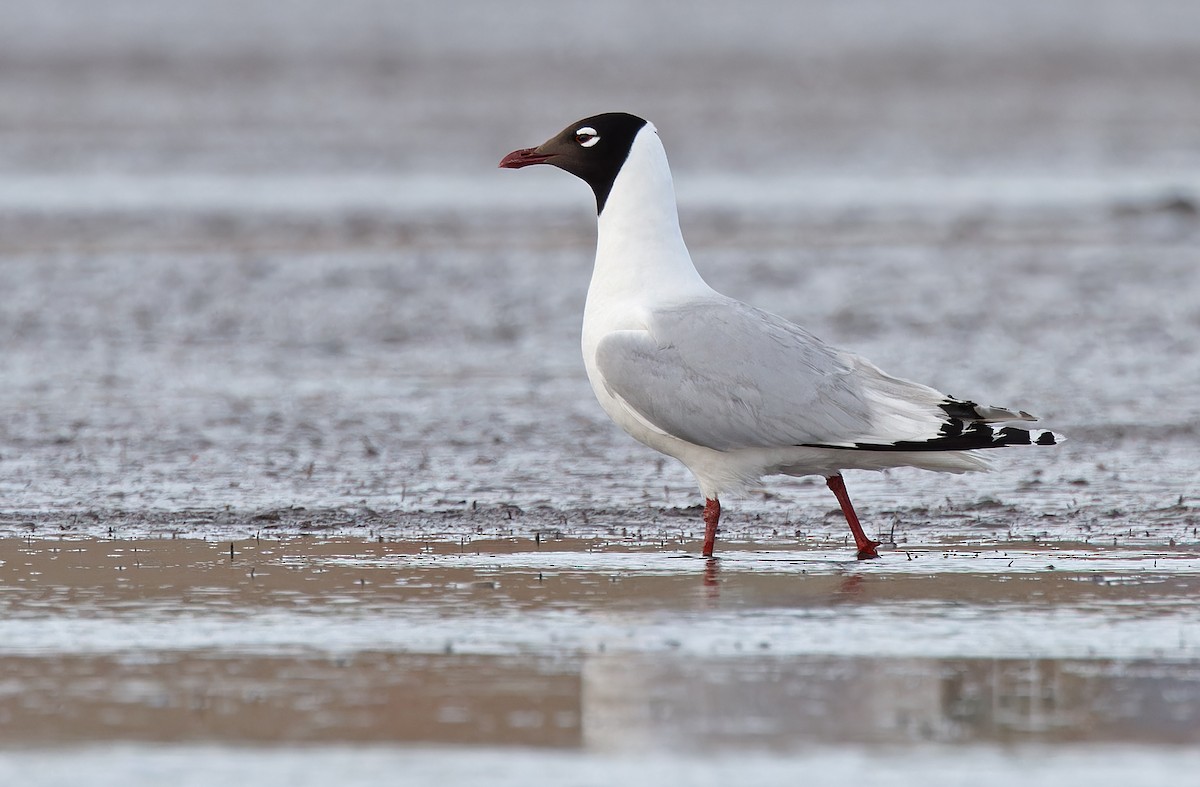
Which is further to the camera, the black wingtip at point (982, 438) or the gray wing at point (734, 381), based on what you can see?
the gray wing at point (734, 381)

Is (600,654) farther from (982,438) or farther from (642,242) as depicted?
(642,242)

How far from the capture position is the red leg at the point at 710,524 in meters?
6.83

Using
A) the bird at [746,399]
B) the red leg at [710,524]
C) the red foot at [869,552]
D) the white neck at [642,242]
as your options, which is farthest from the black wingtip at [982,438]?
the white neck at [642,242]

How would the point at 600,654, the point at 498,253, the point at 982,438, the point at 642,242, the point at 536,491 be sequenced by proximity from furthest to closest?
the point at 498,253 < the point at 536,491 < the point at 642,242 < the point at 982,438 < the point at 600,654

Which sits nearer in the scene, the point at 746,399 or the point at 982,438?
the point at 982,438

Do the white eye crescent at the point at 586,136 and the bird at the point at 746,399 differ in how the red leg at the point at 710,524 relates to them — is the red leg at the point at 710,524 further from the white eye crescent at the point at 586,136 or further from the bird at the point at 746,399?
the white eye crescent at the point at 586,136

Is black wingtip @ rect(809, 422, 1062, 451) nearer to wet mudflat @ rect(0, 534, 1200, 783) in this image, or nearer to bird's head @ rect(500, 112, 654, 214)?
wet mudflat @ rect(0, 534, 1200, 783)

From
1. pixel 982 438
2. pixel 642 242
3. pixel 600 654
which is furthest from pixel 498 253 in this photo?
pixel 600 654

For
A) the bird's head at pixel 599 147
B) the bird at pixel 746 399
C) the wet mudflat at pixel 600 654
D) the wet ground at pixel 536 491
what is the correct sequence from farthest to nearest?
the bird's head at pixel 599 147
the bird at pixel 746 399
the wet ground at pixel 536 491
the wet mudflat at pixel 600 654

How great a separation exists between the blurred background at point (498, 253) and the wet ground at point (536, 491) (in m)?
0.06

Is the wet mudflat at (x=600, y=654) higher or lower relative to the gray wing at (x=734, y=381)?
lower

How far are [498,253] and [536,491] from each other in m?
8.50

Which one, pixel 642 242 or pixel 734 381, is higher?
pixel 642 242

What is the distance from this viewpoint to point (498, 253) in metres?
16.4
